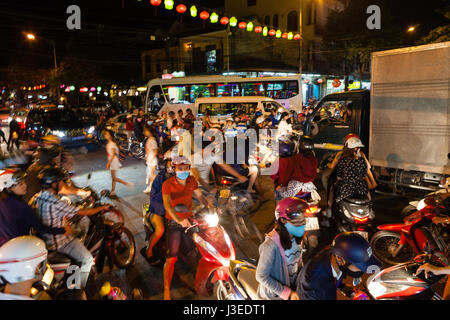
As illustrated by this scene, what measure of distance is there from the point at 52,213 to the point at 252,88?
744 inches

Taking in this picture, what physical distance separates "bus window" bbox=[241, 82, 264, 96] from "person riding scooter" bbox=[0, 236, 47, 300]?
19782 mm

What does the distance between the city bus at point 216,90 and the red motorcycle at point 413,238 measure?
1659 centimetres

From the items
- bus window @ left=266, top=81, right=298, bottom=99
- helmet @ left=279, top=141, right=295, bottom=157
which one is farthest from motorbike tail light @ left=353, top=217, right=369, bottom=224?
bus window @ left=266, top=81, right=298, bottom=99

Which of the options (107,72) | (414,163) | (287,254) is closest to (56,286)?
(287,254)

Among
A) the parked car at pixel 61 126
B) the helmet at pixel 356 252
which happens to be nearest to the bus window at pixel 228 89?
the parked car at pixel 61 126

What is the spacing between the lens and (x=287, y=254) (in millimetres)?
2613

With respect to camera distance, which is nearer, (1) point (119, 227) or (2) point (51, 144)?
(1) point (119, 227)

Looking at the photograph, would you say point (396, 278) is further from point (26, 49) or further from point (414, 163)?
point (26, 49)

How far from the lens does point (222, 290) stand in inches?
132

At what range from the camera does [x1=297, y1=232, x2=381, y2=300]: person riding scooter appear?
2332mm

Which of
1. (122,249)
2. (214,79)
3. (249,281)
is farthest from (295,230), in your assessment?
(214,79)

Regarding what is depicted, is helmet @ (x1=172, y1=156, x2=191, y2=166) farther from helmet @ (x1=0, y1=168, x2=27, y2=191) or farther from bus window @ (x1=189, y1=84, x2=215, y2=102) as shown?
bus window @ (x1=189, y1=84, x2=215, y2=102)

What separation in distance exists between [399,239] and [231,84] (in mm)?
18244

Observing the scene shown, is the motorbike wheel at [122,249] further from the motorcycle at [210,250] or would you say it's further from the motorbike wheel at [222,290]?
the motorbike wheel at [222,290]
